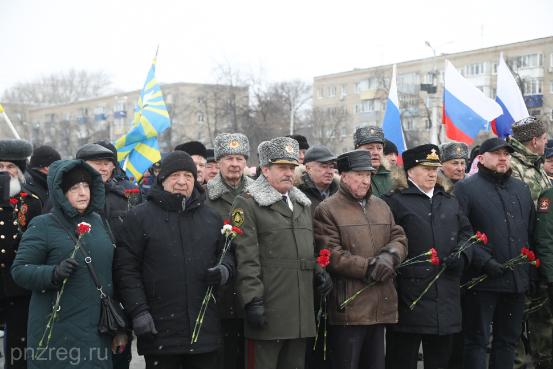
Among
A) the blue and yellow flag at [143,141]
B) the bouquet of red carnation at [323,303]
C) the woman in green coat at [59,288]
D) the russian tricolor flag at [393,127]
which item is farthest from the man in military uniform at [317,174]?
the blue and yellow flag at [143,141]

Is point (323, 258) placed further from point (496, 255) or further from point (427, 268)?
point (496, 255)

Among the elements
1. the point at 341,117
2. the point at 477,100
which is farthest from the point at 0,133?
the point at 477,100

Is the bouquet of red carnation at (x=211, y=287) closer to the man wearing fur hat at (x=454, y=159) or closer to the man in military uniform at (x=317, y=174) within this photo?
the man in military uniform at (x=317, y=174)

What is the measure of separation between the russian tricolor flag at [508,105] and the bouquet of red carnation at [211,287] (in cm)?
638

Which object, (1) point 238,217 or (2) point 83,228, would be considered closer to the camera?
(2) point 83,228

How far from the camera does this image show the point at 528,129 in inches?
267

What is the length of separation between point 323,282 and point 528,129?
10.2 feet

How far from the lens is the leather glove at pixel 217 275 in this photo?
4.55 meters

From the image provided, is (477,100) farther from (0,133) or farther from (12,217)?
(0,133)

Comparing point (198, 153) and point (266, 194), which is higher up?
point (198, 153)

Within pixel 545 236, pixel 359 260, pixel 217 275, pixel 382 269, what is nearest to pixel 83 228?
pixel 217 275

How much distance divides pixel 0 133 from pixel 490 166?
82808mm

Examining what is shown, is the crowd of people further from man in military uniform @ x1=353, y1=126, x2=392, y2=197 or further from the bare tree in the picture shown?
the bare tree

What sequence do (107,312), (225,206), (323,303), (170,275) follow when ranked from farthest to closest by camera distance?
(225,206), (323,303), (170,275), (107,312)
